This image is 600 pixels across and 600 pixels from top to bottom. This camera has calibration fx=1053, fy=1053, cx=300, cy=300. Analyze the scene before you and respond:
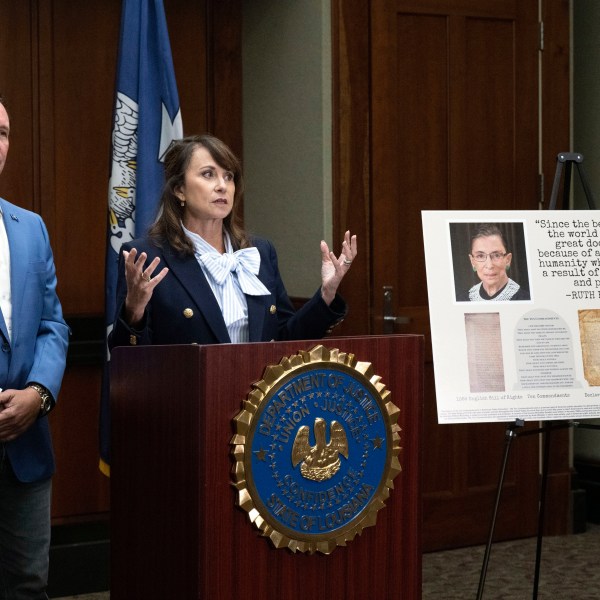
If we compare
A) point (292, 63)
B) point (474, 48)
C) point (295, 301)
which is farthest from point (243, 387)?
point (474, 48)

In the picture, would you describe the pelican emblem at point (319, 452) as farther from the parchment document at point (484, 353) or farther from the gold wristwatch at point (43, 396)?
the parchment document at point (484, 353)

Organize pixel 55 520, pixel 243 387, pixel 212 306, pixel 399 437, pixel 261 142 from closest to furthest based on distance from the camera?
pixel 243 387 < pixel 399 437 < pixel 212 306 < pixel 55 520 < pixel 261 142

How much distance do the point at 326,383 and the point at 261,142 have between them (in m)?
2.36

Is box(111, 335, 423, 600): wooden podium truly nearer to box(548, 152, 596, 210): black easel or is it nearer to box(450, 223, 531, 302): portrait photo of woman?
box(450, 223, 531, 302): portrait photo of woman

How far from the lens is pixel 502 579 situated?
13.0ft

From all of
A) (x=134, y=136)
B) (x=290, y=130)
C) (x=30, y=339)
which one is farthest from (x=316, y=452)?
(x=290, y=130)

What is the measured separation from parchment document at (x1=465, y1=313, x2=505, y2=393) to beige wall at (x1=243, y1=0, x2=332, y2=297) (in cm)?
125

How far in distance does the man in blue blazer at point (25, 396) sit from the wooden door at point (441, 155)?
177 cm

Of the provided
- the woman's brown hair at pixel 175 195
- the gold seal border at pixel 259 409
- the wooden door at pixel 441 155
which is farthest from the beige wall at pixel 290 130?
the gold seal border at pixel 259 409

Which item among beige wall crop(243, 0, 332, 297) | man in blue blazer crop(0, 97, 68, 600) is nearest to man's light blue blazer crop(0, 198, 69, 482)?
man in blue blazer crop(0, 97, 68, 600)

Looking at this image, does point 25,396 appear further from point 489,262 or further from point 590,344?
point 590,344

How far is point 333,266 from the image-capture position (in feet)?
8.43

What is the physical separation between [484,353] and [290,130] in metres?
1.66

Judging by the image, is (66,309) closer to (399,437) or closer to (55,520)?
(55,520)
